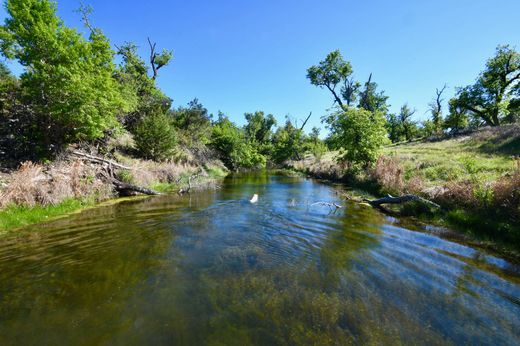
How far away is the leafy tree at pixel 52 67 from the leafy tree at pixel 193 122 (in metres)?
22.0

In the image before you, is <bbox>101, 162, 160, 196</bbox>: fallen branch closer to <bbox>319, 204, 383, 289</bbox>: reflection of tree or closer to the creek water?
the creek water

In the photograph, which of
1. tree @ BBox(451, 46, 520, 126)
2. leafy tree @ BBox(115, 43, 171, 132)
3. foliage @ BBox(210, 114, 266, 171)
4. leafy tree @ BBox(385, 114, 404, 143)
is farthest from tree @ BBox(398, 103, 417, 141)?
leafy tree @ BBox(115, 43, 171, 132)

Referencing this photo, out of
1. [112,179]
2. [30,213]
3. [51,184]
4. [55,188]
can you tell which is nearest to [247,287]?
[30,213]

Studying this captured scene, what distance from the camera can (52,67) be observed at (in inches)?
496

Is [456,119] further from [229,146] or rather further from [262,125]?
[262,125]

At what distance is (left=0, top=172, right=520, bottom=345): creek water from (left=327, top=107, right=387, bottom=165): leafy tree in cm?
1519

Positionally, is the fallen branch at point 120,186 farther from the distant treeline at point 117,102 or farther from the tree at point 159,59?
the tree at point 159,59

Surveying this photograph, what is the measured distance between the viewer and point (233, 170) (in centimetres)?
4928

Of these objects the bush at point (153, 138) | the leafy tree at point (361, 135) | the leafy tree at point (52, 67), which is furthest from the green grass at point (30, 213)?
the leafy tree at point (361, 135)

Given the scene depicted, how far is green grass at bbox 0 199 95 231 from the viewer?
9.34 m

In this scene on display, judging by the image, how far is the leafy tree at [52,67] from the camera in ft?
41.8

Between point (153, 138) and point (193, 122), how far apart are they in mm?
16137

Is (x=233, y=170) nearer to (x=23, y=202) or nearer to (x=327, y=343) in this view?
(x=23, y=202)

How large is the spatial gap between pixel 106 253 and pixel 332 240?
7.24 meters
